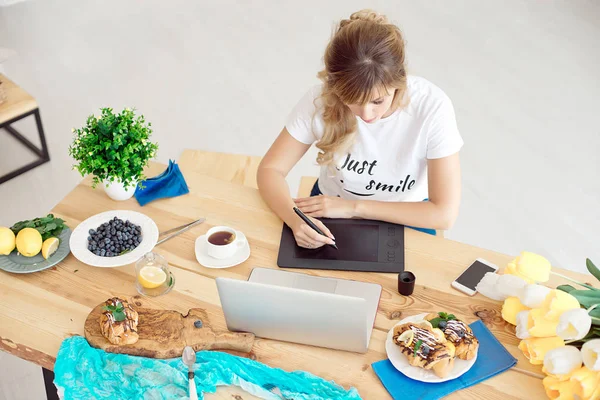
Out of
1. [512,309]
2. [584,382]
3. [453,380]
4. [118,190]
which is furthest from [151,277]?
[584,382]

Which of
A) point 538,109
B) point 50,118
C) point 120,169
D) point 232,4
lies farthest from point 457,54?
point 120,169

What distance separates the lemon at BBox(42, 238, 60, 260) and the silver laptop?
0.55 m

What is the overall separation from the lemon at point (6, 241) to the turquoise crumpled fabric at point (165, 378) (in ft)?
1.27

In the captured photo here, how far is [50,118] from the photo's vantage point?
3711 mm

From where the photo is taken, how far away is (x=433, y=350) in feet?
4.66

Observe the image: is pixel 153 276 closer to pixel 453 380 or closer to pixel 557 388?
pixel 453 380

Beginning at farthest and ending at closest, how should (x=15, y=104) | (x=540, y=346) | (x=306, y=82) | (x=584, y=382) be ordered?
(x=306, y=82), (x=15, y=104), (x=540, y=346), (x=584, y=382)

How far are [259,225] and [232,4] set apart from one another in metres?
3.29

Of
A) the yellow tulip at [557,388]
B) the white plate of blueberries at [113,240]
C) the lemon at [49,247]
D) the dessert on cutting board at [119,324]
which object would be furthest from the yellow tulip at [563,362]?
the lemon at [49,247]

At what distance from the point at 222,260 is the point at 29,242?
51 centimetres

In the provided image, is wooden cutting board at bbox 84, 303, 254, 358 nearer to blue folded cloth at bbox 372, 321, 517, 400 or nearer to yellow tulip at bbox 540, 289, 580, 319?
blue folded cloth at bbox 372, 321, 517, 400

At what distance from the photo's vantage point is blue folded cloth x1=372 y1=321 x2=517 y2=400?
1.40 m

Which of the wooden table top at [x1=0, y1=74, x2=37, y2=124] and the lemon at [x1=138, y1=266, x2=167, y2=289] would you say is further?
the wooden table top at [x1=0, y1=74, x2=37, y2=124]

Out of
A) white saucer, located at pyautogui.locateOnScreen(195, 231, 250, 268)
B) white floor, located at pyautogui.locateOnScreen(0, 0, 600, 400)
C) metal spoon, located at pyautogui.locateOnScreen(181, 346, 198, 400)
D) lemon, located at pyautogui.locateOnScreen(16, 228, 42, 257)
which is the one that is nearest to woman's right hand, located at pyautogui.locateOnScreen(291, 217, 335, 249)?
white saucer, located at pyautogui.locateOnScreen(195, 231, 250, 268)
